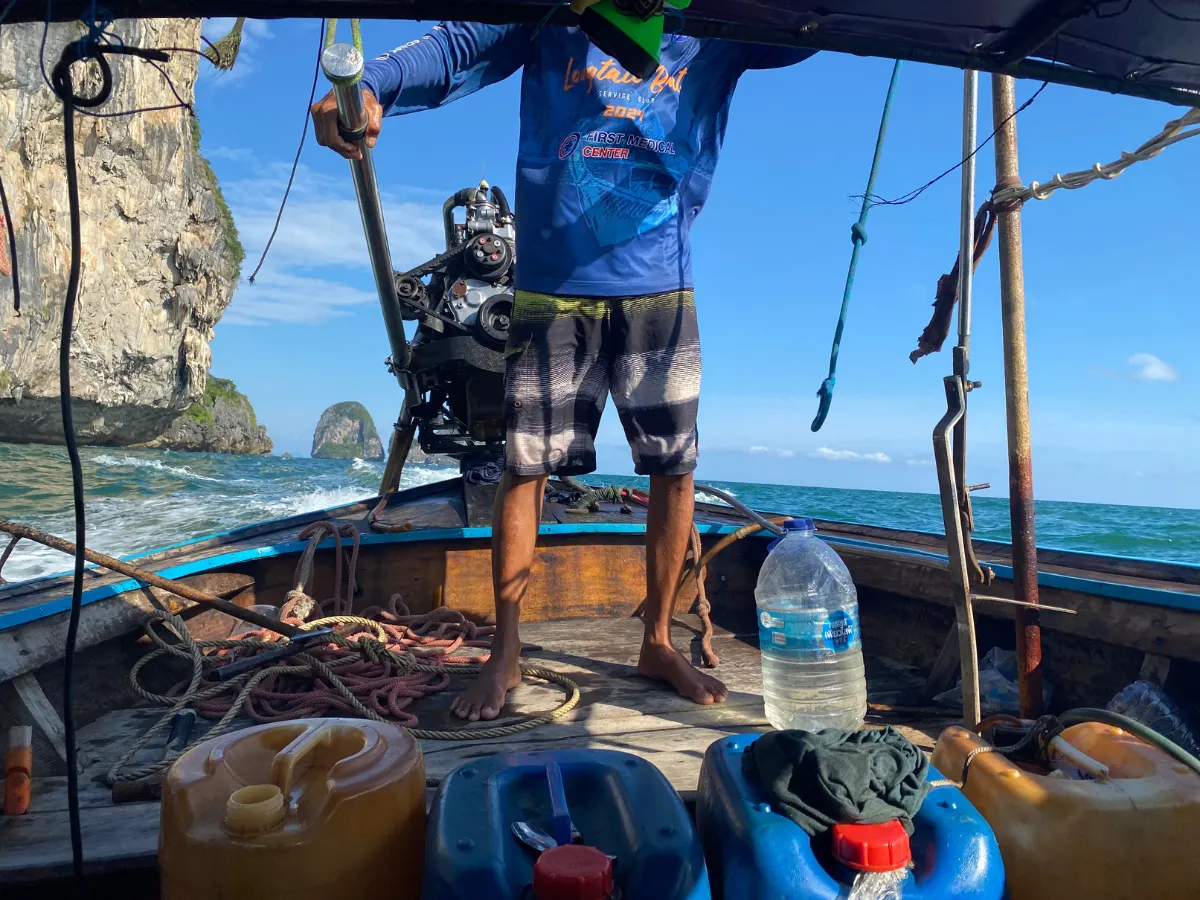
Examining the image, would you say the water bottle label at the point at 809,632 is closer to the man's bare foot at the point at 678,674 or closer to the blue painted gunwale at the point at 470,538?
the man's bare foot at the point at 678,674

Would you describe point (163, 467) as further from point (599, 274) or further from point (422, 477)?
point (599, 274)

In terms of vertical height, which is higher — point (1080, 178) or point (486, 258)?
point (486, 258)

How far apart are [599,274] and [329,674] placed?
126cm

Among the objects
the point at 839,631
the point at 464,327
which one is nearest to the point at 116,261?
the point at 464,327

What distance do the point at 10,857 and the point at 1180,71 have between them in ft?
7.91

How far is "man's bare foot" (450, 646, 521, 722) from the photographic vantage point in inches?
69.5

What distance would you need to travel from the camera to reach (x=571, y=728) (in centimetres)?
169

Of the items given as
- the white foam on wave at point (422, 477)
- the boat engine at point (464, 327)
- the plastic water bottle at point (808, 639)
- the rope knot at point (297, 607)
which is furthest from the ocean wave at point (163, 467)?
the plastic water bottle at point (808, 639)

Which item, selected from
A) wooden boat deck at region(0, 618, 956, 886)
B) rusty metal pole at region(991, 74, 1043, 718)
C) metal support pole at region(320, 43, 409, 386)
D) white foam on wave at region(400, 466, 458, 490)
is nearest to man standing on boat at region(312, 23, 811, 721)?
wooden boat deck at region(0, 618, 956, 886)

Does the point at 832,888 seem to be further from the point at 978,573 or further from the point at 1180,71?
the point at 1180,71

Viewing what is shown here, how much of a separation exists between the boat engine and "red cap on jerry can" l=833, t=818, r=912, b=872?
2875 mm

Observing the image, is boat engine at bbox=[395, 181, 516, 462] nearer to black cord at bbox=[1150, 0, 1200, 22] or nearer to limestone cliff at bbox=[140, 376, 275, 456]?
black cord at bbox=[1150, 0, 1200, 22]

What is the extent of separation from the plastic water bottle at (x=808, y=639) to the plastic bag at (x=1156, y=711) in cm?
54

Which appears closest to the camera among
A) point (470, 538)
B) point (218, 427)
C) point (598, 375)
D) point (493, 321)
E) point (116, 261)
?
point (598, 375)
